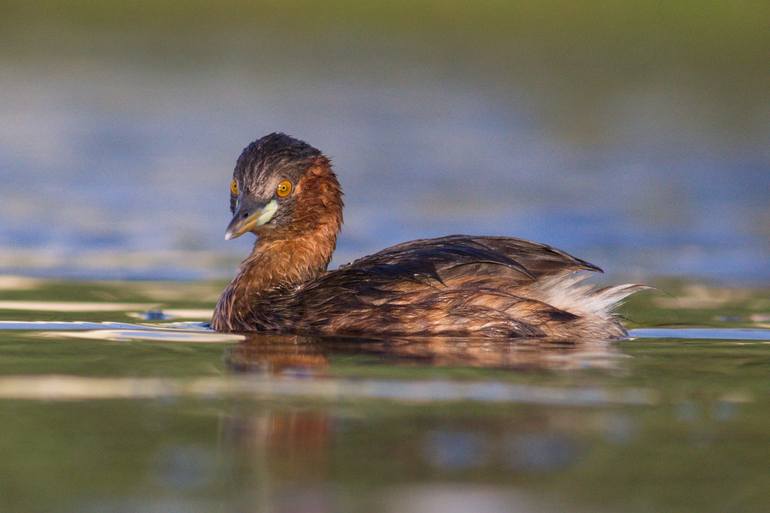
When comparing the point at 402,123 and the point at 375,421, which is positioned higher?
the point at 402,123

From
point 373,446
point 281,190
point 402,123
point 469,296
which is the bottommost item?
point 373,446

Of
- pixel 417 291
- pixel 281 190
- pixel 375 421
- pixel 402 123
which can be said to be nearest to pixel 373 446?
pixel 375 421

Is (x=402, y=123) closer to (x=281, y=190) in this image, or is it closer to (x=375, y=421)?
(x=281, y=190)

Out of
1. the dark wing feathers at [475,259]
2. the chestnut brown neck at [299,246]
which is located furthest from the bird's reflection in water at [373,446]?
the chestnut brown neck at [299,246]

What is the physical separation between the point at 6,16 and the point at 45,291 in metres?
28.6

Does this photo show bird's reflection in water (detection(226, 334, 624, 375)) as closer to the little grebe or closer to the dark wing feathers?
the little grebe

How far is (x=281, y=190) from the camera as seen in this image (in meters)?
10.9

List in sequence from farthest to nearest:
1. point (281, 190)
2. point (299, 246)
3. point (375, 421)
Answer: point (299, 246) < point (281, 190) < point (375, 421)

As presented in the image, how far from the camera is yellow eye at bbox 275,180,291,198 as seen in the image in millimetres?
10898

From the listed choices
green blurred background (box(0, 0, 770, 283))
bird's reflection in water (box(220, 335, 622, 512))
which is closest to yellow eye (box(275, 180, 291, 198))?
bird's reflection in water (box(220, 335, 622, 512))

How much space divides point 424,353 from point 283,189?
191 cm

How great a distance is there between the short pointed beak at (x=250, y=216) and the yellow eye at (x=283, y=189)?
6cm

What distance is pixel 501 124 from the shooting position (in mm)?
28188

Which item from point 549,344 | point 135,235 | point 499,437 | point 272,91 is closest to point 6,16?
point 272,91
